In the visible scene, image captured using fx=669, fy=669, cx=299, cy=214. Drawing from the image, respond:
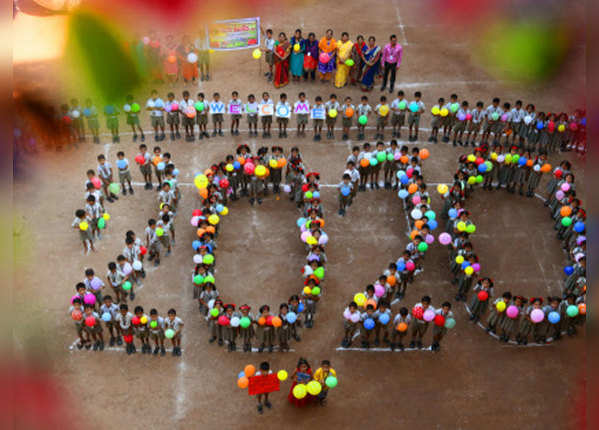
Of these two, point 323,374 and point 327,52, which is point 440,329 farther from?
point 327,52

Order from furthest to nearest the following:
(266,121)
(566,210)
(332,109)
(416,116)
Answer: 1. (266,121)
2. (416,116)
3. (332,109)
4. (566,210)

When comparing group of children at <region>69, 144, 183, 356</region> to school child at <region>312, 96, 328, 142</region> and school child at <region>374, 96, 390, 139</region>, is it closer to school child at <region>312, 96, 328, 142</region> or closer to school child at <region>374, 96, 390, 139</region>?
school child at <region>312, 96, 328, 142</region>

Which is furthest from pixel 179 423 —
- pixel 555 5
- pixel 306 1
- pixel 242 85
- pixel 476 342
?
pixel 555 5

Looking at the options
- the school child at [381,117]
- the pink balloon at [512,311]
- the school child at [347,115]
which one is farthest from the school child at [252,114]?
the pink balloon at [512,311]

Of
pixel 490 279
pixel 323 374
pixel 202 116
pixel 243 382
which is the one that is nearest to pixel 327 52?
pixel 202 116

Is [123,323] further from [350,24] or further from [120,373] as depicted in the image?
[350,24]
